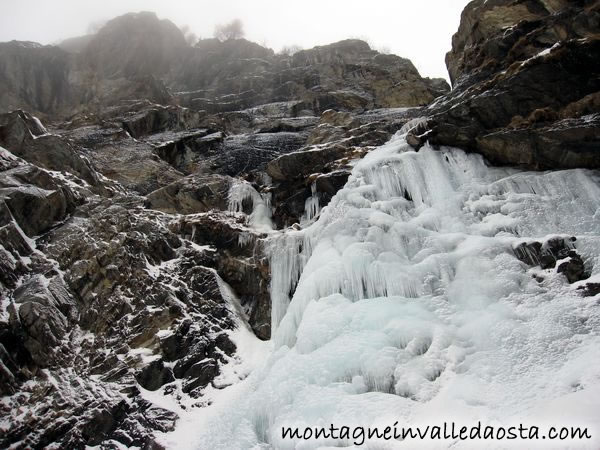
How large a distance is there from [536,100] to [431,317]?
26.2 ft

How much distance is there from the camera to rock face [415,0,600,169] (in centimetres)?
1223

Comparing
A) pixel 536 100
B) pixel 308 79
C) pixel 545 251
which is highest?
pixel 308 79

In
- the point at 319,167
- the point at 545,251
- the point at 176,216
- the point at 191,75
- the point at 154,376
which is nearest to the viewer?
the point at 545,251

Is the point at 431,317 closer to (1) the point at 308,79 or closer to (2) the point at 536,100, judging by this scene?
(2) the point at 536,100

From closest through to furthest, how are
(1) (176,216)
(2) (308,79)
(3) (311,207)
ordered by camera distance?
(3) (311,207) < (1) (176,216) < (2) (308,79)

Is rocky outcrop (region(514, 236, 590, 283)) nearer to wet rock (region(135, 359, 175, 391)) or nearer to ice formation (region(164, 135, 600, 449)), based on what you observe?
ice formation (region(164, 135, 600, 449))

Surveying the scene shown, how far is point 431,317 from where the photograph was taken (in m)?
9.72

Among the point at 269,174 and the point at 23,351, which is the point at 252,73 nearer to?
the point at 269,174

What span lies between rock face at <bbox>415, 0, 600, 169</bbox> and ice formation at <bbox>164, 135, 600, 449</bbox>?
0.58 metres

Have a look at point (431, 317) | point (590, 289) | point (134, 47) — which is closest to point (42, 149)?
point (431, 317)

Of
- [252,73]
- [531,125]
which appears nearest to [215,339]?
[531,125]

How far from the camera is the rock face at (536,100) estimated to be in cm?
1223

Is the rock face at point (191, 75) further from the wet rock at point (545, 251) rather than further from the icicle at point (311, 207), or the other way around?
the wet rock at point (545, 251)

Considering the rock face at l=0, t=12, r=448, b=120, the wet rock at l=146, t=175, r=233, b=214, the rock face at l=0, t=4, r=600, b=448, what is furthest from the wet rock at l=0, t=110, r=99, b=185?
the rock face at l=0, t=12, r=448, b=120
